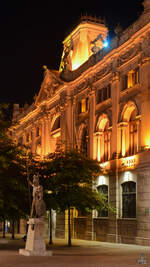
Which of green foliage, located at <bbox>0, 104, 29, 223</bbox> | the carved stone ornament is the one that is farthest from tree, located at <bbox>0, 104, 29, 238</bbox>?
the carved stone ornament

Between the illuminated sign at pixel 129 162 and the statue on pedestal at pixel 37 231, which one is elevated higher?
the illuminated sign at pixel 129 162

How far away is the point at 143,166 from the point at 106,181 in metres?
6.93

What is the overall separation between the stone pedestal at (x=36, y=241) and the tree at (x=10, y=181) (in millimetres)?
5910

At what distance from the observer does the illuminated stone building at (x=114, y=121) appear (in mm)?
33500

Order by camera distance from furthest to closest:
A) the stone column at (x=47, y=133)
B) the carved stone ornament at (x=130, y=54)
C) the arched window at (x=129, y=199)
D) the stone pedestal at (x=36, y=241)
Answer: the stone column at (x=47, y=133) < the carved stone ornament at (x=130, y=54) < the arched window at (x=129, y=199) < the stone pedestal at (x=36, y=241)

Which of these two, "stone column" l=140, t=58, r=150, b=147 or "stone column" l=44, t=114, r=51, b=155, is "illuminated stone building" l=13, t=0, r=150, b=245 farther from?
"stone column" l=44, t=114, r=51, b=155

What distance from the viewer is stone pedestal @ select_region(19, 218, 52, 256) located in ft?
70.4

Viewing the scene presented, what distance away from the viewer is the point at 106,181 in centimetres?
3906

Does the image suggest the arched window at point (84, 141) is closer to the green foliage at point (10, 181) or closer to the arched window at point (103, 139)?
the arched window at point (103, 139)

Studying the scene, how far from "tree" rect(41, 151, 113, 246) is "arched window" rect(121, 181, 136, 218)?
1439 mm

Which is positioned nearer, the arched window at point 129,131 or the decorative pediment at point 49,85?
the arched window at point 129,131

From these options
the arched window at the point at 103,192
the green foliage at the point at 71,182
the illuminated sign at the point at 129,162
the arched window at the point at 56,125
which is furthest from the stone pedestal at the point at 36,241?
the arched window at the point at 56,125

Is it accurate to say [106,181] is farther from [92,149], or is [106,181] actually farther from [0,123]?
[0,123]

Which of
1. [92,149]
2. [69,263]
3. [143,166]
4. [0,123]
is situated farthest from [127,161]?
[69,263]
